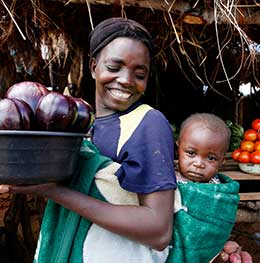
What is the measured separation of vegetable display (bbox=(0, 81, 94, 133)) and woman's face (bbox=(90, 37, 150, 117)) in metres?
0.14

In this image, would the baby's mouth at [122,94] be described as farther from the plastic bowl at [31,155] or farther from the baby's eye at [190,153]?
the baby's eye at [190,153]

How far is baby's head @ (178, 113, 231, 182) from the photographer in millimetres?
1387

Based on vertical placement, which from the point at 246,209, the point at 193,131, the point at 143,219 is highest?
the point at 193,131

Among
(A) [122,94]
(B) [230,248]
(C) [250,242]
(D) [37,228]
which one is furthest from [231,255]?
(C) [250,242]

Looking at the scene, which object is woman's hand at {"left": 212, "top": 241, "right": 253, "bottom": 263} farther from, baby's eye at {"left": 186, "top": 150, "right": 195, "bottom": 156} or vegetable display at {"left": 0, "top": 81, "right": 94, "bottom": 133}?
vegetable display at {"left": 0, "top": 81, "right": 94, "bottom": 133}

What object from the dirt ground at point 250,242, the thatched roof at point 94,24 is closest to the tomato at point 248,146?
the thatched roof at point 94,24

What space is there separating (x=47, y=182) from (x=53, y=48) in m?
1.81

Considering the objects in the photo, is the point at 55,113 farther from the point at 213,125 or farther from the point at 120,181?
the point at 213,125

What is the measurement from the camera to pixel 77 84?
3.44 metres

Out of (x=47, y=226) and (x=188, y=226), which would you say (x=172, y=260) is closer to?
(x=188, y=226)

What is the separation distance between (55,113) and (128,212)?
0.33 metres

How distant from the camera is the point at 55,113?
91 centimetres

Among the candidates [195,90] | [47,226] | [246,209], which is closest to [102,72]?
[47,226]

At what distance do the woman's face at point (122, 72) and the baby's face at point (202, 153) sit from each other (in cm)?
35
